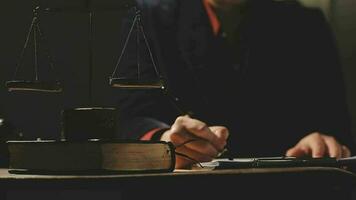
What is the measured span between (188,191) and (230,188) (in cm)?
7

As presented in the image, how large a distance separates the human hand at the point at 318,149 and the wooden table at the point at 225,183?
59 cm

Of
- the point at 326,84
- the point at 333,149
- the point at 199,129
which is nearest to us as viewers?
the point at 199,129

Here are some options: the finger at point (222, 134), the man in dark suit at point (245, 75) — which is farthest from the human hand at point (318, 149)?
the man in dark suit at point (245, 75)

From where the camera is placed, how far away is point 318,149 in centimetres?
149

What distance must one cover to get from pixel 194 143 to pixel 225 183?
34cm

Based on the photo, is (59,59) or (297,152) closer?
(297,152)

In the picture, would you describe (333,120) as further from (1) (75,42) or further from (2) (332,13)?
(1) (75,42)

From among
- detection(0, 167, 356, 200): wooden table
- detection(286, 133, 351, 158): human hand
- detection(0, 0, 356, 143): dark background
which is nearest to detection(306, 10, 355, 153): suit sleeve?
detection(286, 133, 351, 158): human hand

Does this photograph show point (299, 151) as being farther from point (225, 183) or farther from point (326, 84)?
point (326, 84)

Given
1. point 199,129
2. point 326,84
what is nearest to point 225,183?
point 199,129

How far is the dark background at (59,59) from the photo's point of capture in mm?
1976

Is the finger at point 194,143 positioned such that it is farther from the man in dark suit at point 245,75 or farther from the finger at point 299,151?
the man in dark suit at point 245,75

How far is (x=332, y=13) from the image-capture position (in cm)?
243

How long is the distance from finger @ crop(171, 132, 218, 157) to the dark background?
0.88m
